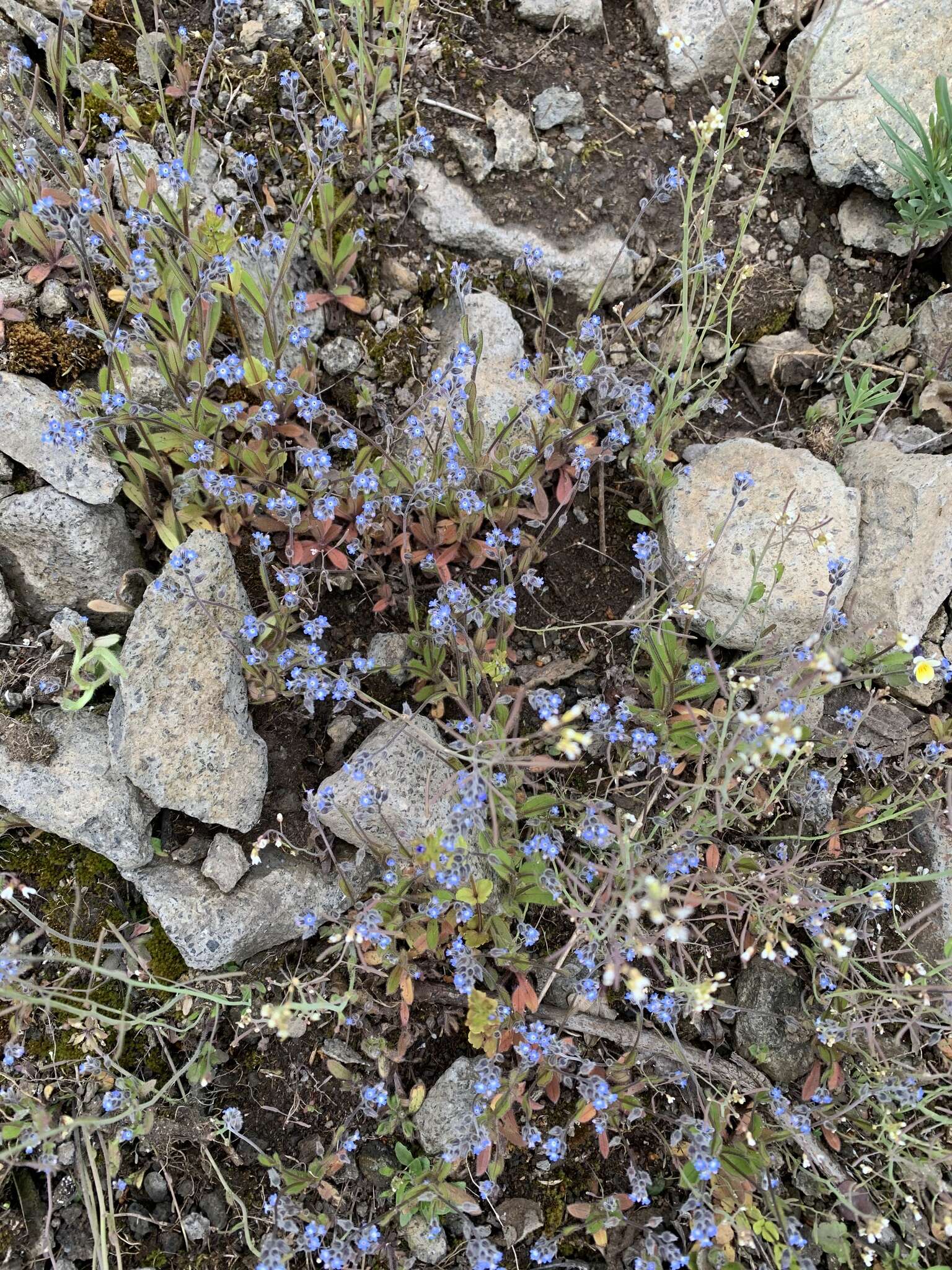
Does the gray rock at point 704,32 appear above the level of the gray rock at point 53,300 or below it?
above

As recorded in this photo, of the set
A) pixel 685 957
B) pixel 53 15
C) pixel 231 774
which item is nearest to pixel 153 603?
pixel 231 774

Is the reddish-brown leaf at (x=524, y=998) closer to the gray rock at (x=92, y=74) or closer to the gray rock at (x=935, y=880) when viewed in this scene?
the gray rock at (x=935, y=880)

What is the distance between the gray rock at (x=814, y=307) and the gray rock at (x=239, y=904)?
11.5ft

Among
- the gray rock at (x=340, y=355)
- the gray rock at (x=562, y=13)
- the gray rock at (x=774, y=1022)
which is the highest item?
the gray rock at (x=562, y=13)

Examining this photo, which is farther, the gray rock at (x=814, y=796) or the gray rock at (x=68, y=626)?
the gray rock at (x=814, y=796)

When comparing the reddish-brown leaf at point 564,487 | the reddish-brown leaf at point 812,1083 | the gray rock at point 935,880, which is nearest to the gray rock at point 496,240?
the reddish-brown leaf at point 564,487

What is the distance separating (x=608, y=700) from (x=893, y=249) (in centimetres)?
286

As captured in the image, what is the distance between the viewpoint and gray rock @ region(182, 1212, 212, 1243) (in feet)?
11.3

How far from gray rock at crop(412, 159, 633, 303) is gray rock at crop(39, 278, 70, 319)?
5.71 ft

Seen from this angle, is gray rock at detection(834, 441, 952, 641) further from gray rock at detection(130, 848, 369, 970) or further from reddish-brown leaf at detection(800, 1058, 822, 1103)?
gray rock at detection(130, 848, 369, 970)

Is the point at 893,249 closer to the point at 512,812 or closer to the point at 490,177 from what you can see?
the point at 490,177

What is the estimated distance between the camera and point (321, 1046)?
12.2 ft

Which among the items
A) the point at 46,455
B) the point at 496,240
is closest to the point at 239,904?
the point at 46,455

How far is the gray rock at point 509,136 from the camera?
4785mm
